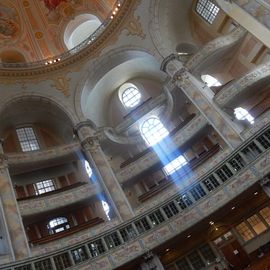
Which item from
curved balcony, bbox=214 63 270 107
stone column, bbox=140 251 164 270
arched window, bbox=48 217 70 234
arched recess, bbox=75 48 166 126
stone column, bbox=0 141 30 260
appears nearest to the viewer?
stone column, bbox=140 251 164 270

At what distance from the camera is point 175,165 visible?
86.4 ft

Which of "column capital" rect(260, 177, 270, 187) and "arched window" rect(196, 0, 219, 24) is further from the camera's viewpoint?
"arched window" rect(196, 0, 219, 24)

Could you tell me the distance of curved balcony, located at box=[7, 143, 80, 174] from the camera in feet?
84.0

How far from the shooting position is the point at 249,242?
2028 centimetres

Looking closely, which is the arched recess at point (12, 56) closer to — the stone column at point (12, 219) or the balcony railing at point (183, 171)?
the stone column at point (12, 219)

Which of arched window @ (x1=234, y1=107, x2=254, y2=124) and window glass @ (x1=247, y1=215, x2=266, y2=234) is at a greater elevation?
arched window @ (x1=234, y1=107, x2=254, y2=124)

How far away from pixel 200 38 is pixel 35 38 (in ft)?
50.6

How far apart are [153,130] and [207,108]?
6.60 meters

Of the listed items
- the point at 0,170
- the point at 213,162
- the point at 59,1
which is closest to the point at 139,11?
the point at 59,1

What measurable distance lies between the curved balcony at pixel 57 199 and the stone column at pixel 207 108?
928 centimetres

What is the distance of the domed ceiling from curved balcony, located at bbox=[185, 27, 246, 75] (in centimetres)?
1104

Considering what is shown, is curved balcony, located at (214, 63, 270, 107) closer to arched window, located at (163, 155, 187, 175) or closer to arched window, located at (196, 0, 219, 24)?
arched window, located at (163, 155, 187, 175)

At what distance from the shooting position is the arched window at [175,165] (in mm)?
26186

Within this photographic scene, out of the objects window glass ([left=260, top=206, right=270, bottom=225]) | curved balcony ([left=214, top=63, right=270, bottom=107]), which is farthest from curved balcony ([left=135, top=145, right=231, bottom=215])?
window glass ([left=260, top=206, right=270, bottom=225])
